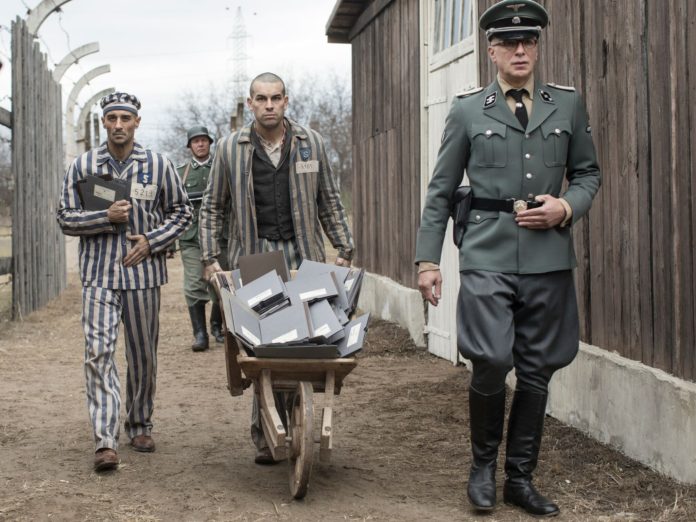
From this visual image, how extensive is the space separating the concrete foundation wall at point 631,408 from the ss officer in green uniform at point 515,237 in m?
0.71

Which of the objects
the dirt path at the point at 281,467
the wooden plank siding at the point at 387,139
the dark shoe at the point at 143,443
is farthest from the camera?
the wooden plank siding at the point at 387,139

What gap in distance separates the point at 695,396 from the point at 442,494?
1.24 meters

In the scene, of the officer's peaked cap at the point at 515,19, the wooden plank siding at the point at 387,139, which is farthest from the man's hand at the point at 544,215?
the wooden plank siding at the point at 387,139

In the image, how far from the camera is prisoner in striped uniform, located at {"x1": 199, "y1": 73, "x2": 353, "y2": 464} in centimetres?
577

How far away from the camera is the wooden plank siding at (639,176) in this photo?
5.12 metres

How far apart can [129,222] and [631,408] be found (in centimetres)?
281

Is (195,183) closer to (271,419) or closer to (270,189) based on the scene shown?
(270,189)

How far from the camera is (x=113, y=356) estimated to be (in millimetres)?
5789

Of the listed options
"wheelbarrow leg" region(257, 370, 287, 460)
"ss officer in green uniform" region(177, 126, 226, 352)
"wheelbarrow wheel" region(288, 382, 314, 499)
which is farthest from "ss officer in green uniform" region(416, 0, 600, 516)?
"ss officer in green uniform" region(177, 126, 226, 352)

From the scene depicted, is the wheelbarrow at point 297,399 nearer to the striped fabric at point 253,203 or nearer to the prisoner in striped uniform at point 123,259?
the striped fabric at point 253,203

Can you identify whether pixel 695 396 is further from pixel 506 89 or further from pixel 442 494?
pixel 506 89

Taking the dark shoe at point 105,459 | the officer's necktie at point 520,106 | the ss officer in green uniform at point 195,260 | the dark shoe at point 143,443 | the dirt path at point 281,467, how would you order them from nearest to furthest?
the officer's necktie at point 520,106, the dirt path at point 281,467, the dark shoe at point 105,459, the dark shoe at point 143,443, the ss officer in green uniform at point 195,260

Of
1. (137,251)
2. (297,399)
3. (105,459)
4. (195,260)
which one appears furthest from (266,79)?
(195,260)

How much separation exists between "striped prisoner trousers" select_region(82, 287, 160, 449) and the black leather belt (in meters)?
2.04
